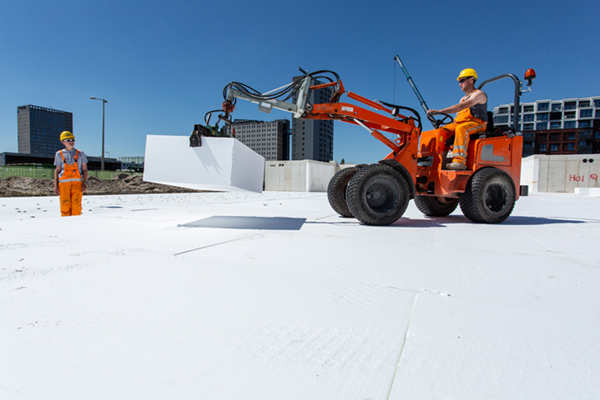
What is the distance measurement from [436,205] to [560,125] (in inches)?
3307

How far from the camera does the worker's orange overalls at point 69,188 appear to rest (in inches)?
184

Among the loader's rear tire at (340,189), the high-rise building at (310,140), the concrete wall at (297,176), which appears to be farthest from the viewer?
the high-rise building at (310,140)

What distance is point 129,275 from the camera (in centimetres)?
184

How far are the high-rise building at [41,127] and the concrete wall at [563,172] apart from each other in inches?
3179

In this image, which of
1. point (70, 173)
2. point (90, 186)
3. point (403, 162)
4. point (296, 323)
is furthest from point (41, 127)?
point (296, 323)

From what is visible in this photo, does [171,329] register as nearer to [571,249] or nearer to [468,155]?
[571,249]

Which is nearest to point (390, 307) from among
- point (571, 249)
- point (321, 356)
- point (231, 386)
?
point (321, 356)

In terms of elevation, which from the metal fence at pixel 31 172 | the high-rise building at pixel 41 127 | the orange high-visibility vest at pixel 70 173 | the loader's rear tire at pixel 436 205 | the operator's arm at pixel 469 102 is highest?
the high-rise building at pixel 41 127

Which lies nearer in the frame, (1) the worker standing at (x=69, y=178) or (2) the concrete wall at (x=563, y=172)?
(1) the worker standing at (x=69, y=178)

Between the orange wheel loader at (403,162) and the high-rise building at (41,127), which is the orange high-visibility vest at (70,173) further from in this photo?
the high-rise building at (41,127)

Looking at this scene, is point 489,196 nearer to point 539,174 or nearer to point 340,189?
point 340,189

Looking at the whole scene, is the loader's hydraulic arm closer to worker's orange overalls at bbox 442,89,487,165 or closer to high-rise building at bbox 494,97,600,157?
worker's orange overalls at bbox 442,89,487,165

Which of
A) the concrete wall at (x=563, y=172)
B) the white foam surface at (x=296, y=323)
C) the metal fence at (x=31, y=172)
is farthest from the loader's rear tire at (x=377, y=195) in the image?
the concrete wall at (x=563, y=172)

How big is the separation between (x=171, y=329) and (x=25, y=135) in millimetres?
95542
